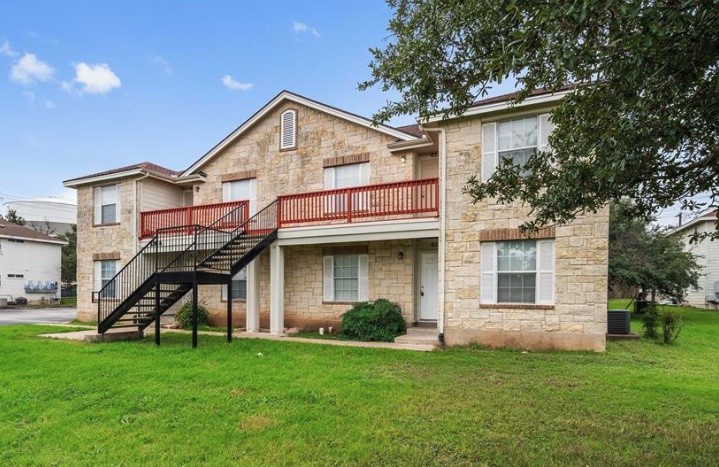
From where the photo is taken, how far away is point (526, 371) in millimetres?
7430

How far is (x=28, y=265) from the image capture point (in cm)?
2969

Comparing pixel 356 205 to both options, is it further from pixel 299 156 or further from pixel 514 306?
pixel 514 306

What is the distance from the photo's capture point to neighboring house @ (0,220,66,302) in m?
28.2

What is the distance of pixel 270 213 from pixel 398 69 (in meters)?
8.94

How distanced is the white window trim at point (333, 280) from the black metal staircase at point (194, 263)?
2076 mm

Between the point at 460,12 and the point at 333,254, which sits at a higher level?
the point at 460,12

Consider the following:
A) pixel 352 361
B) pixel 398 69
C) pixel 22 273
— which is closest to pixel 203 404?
pixel 352 361

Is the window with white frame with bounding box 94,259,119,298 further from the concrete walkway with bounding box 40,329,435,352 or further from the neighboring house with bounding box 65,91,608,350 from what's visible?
the concrete walkway with bounding box 40,329,435,352

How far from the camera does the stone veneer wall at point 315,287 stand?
1252 cm

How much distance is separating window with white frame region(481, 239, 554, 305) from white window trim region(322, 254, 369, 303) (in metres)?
3.97

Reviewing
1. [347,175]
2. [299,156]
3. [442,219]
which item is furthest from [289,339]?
[299,156]

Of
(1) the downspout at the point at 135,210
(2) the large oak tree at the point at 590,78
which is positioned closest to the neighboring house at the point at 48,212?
(1) the downspout at the point at 135,210

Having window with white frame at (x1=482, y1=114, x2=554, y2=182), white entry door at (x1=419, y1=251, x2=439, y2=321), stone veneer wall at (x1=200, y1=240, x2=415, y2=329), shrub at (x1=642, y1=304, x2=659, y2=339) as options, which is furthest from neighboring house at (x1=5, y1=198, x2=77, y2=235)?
shrub at (x1=642, y1=304, x2=659, y2=339)

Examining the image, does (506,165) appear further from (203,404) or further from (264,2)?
(264,2)
